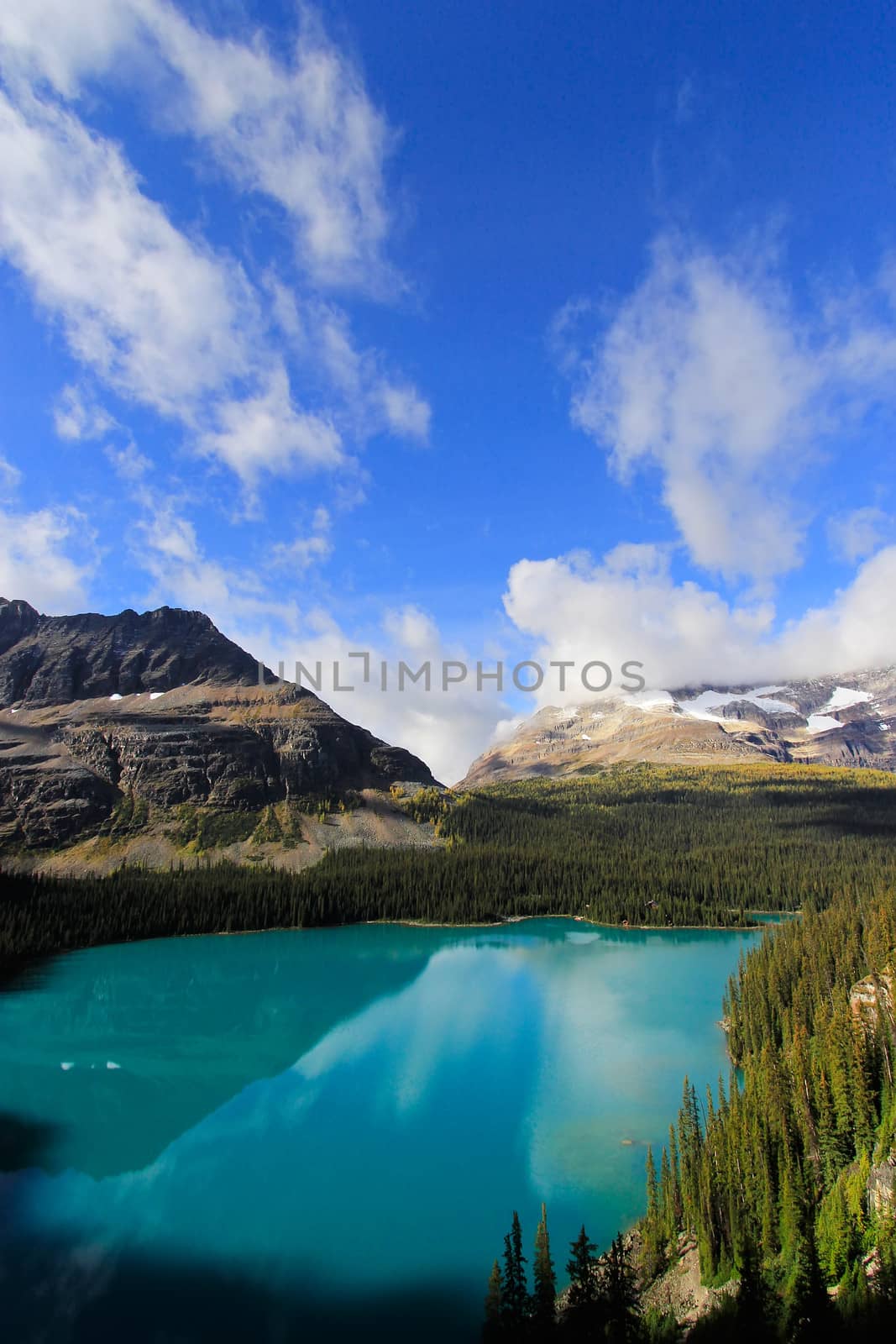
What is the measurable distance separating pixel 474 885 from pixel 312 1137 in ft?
299

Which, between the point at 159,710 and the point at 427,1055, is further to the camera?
the point at 159,710

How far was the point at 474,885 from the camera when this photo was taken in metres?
129

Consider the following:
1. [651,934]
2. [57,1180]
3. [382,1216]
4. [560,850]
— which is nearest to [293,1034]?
[57,1180]

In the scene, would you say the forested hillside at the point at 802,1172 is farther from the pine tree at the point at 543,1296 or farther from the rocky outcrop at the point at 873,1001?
the pine tree at the point at 543,1296

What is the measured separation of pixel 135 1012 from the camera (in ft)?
220

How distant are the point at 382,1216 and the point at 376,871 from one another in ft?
333

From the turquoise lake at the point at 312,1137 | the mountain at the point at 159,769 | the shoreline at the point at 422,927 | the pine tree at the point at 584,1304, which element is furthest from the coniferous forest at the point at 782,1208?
the mountain at the point at 159,769

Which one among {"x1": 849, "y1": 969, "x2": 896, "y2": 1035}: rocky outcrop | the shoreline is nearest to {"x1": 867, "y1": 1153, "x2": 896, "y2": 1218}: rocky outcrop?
{"x1": 849, "y1": 969, "x2": 896, "y2": 1035}: rocky outcrop

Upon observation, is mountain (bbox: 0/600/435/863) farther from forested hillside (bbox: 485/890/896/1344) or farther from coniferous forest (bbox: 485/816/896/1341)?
forested hillside (bbox: 485/890/896/1344)

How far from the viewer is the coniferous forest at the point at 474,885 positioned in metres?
104

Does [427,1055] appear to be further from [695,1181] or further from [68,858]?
[68,858]

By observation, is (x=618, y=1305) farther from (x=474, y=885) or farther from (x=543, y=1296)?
(x=474, y=885)

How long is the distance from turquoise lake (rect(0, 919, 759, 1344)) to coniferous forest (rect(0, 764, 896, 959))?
83.7ft

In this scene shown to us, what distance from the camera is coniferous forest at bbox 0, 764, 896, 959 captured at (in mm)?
104188
